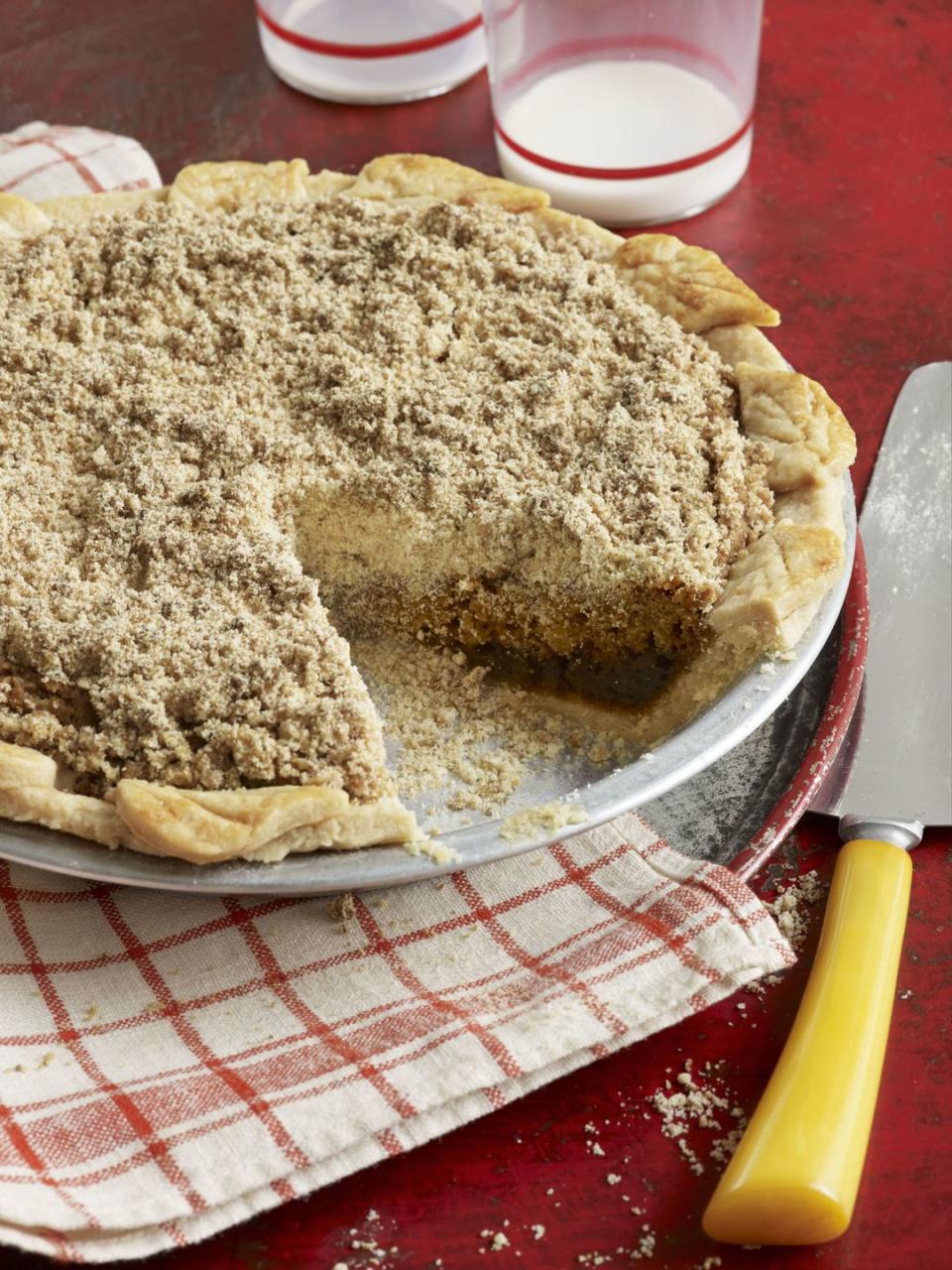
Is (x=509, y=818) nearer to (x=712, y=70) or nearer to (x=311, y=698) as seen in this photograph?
(x=311, y=698)

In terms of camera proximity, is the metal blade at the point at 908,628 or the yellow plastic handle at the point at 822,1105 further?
the metal blade at the point at 908,628

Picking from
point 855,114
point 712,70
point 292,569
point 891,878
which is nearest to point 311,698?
point 292,569

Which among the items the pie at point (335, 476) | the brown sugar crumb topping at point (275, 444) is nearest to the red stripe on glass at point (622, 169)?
the pie at point (335, 476)

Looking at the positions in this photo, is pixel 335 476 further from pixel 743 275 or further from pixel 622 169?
pixel 743 275

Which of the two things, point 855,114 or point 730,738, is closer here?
point 730,738

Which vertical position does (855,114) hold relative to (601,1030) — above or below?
above

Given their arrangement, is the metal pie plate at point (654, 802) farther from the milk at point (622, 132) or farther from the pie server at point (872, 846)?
the milk at point (622, 132)

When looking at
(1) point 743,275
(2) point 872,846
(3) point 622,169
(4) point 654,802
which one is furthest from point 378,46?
(2) point 872,846
